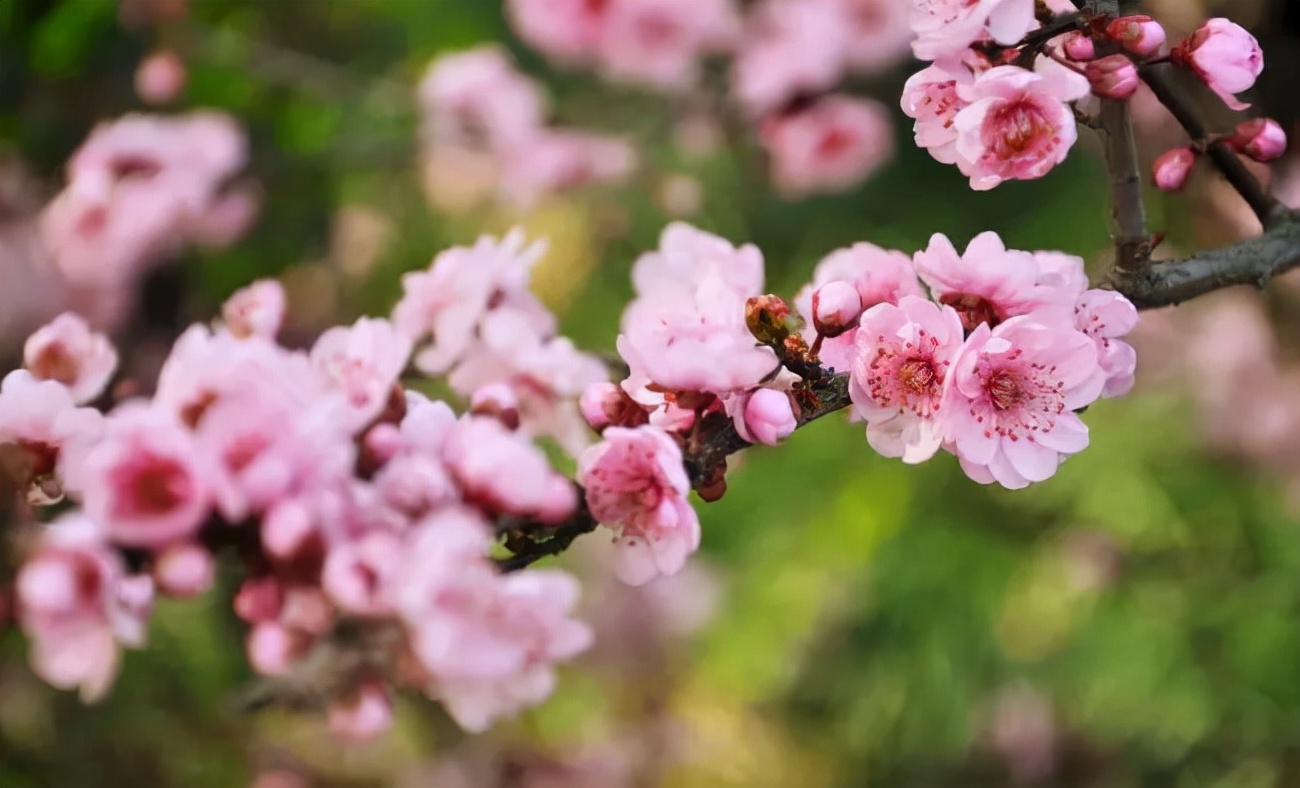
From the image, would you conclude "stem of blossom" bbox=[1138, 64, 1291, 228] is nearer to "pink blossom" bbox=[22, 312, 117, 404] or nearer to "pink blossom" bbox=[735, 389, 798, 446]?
"pink blossom" bbox=[735, 389, 798, 446]

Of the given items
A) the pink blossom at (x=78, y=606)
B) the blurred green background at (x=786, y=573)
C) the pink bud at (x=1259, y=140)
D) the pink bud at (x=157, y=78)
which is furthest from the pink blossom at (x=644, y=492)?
the pink bud at (x=157, y=78)

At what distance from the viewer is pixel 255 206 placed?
927mm

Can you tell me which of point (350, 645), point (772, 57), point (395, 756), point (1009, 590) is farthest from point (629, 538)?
point (772, 57)

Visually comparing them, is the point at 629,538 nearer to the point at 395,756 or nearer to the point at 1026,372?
the point at 1026,372

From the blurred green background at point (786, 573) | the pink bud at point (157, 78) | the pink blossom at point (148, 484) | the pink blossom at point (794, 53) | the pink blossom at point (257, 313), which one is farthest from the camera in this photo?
the pink blossom at point (794, 53)

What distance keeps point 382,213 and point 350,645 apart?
854 mm

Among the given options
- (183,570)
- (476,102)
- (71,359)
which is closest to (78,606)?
(183,570)

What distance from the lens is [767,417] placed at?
0.29 metres

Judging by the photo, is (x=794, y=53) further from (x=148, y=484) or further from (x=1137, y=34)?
(x=148, y=484)

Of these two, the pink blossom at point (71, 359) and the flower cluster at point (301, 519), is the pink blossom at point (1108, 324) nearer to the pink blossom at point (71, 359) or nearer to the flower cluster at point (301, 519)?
the flower cluster at point (301, 519)

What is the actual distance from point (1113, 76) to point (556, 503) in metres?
0.22

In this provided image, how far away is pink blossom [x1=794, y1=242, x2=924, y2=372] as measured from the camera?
0.33 m

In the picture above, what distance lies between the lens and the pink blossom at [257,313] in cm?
37

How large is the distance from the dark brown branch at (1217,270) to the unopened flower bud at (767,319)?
12cm
